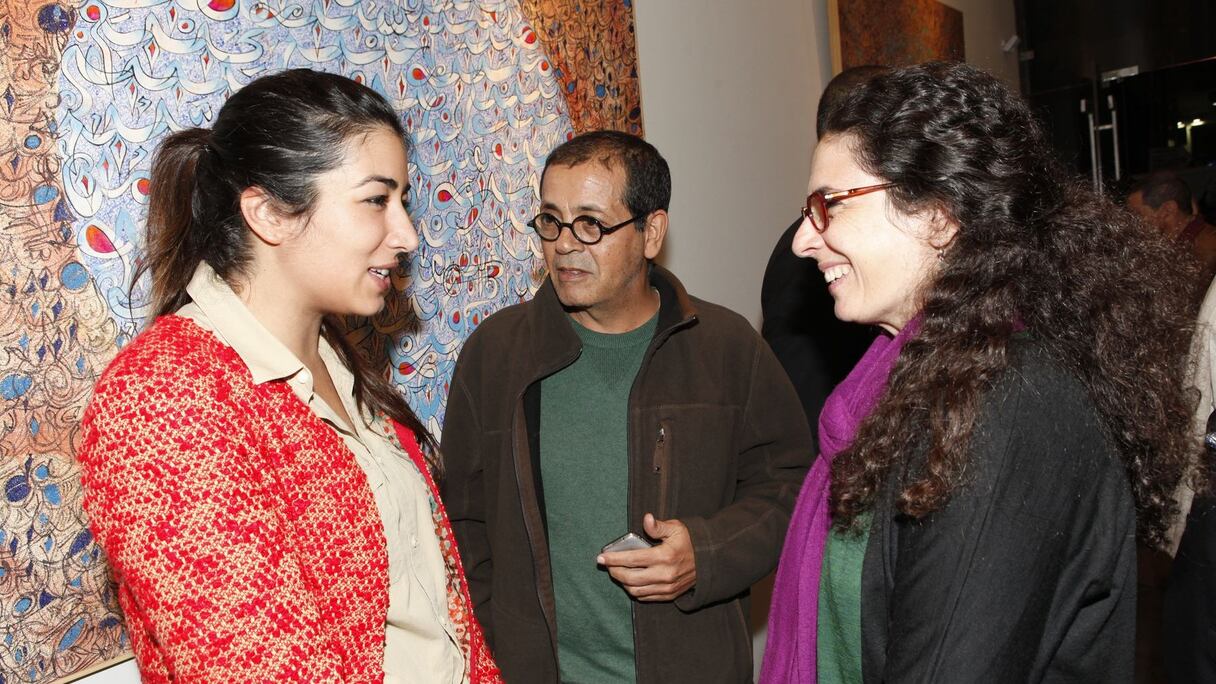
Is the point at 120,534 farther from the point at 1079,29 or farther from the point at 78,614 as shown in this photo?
the point at 1079,29

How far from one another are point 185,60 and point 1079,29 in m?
8.01

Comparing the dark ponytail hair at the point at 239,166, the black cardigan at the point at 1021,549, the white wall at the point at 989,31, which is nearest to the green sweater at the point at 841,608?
the black cardigan at the point at 1021,549

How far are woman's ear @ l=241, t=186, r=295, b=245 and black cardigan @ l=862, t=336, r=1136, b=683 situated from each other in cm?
95

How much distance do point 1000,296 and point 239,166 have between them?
3.60ft

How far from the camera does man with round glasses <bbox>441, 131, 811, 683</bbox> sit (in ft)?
6.51

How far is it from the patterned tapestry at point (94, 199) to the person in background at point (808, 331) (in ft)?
3.38

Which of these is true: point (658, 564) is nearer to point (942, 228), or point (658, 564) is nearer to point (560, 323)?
point (560, 323)

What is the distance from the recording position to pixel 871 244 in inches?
51.6

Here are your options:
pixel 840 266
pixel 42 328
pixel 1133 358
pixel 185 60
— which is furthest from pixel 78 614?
pixel 1133 358

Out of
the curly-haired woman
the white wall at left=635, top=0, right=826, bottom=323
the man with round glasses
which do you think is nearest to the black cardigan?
the curly-haired woman

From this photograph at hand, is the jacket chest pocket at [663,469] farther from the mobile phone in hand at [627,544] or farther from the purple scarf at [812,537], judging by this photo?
the purple scarf at [812,537]

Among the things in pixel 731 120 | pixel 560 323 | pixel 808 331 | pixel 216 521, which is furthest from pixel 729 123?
pixel 216 521

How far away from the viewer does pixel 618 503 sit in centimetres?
203

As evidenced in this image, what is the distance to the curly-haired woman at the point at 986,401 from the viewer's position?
1064 millimetres
